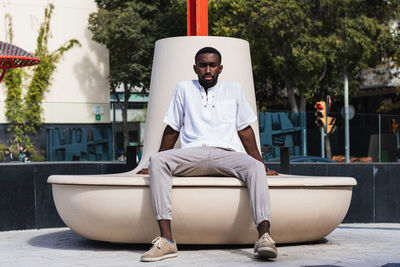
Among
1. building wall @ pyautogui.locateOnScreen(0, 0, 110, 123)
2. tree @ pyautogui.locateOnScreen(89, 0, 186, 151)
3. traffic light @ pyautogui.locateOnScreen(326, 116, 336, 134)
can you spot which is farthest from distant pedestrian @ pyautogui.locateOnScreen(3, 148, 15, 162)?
tree @ pyautogui.locateOnScreen(89, 0, 186, 151)

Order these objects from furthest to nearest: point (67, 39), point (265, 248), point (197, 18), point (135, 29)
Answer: point (135, 29), point (67, 39), point (197, 18), point (265, 248)

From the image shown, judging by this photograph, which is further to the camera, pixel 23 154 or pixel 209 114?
pixel 23 154

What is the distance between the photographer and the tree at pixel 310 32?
26.2 metres

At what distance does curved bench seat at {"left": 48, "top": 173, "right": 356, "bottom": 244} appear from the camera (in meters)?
5.82

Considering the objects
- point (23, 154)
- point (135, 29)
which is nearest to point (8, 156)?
point (23, 154)

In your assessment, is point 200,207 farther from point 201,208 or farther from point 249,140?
point 249,140

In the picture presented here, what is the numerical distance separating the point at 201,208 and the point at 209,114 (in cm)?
75

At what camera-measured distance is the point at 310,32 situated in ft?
89.0

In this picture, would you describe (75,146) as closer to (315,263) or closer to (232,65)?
(232,65)

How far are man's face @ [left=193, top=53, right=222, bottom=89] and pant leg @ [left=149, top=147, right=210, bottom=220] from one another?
1.90ft

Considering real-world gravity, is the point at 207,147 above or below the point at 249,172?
above

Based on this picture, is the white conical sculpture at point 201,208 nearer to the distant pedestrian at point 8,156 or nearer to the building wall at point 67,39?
the distant pedestrian at point 8,156

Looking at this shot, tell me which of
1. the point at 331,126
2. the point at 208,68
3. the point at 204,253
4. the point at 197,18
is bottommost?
the point at 204,253

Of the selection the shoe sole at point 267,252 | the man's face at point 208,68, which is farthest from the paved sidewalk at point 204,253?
the man's face at point 208,68
